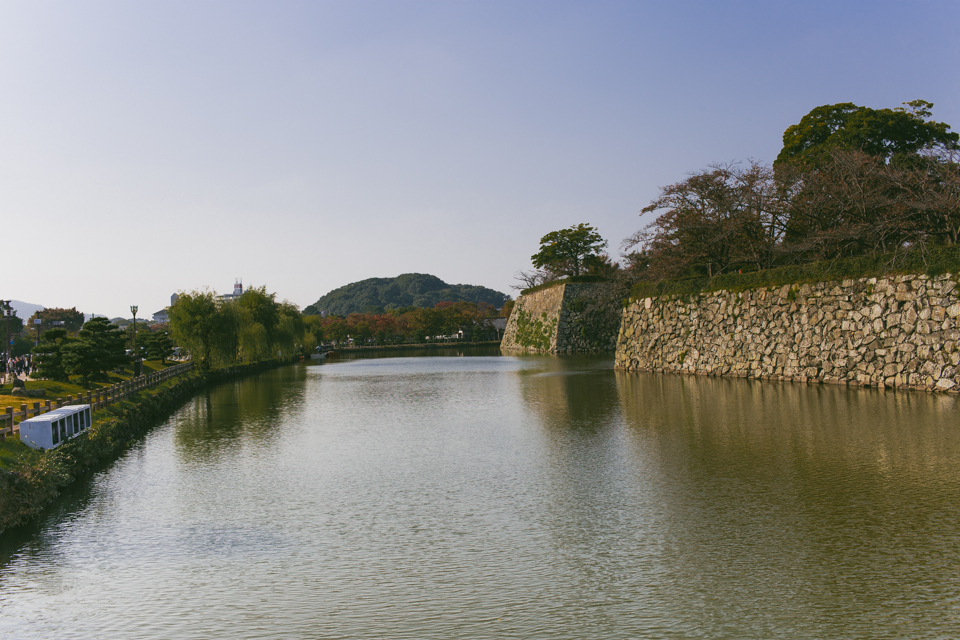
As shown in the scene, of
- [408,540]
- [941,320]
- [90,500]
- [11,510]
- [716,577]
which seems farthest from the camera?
[941,320]

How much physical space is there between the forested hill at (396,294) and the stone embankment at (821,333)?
412ft

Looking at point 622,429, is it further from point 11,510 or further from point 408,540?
point 11,510

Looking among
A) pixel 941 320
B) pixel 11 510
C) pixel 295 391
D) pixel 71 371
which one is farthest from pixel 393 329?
pixel 11 510

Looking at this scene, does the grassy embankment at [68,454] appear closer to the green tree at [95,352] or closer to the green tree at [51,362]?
the green tree at [95,352]

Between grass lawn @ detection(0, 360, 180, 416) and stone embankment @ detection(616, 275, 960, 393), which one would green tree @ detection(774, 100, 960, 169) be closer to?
stone embankment @ detection(616, 275, 960, 393)

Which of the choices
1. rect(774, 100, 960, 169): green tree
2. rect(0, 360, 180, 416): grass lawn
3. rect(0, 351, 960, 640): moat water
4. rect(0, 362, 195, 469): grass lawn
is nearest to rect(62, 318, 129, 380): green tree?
rect(0, 360, 180, 416): grass lawn

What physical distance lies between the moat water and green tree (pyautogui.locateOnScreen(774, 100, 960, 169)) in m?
21.5

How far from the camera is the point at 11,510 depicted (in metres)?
10.2

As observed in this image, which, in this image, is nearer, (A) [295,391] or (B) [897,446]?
(B) [897,446]

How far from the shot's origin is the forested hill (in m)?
163

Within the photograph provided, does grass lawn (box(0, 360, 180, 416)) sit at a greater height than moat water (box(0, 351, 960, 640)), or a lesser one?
greater

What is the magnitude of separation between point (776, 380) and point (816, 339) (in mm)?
2455

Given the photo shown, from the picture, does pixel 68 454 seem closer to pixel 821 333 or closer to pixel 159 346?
pixel 821 333

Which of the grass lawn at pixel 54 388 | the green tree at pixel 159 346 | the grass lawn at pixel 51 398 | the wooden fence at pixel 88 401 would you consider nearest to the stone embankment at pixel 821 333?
the grass lawn at pixel 51 398
